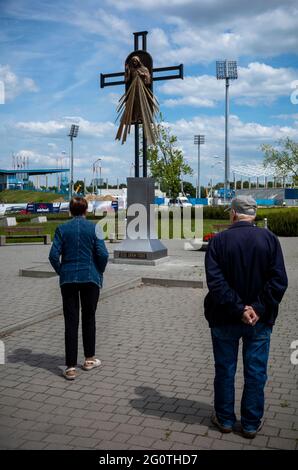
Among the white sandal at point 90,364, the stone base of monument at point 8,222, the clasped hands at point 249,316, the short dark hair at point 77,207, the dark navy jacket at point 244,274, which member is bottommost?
the white sandal at point 90,364

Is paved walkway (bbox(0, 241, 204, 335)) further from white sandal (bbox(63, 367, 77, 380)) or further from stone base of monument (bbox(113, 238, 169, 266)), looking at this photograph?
white sandal (bbox(63, 367, 77, 380))

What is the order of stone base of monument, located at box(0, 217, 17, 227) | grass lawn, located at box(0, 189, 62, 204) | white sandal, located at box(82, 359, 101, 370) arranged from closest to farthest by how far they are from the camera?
1. white sandal, located at box(82, 359, 101, 370)
2. stone base of monument, located at box(0, 217, 17, 227)
3. grass lawn, located at box(0, 189, 62, 204)

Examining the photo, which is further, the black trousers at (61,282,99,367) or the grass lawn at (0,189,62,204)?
the grass lawn at (0,189,62,204)

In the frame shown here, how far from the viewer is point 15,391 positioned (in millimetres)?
5090

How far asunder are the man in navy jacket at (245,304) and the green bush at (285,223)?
22.9 metres

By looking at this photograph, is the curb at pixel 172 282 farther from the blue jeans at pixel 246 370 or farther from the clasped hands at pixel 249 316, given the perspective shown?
the clasped hands at pixel 249 316

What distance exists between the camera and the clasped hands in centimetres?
396

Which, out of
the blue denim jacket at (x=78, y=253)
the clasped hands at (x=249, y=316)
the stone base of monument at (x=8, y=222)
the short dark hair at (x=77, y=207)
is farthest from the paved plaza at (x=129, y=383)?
the stone base of monument at (x=8, y=222)

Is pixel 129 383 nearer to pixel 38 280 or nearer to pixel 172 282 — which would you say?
pixel 172 282

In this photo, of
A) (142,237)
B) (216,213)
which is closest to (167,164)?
(216,213)

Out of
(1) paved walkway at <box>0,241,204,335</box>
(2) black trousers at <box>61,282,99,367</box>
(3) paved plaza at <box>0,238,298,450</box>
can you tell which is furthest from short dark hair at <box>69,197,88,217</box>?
(1) paved walkway at <box>0,241,204,335</box>

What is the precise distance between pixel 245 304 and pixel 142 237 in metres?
9.53

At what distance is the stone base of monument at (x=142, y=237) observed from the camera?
43.4ft
